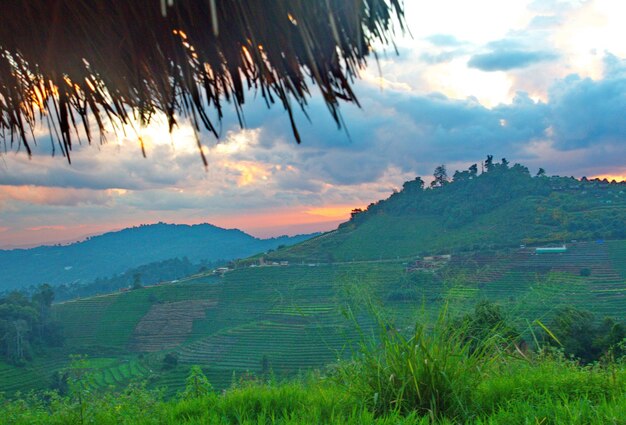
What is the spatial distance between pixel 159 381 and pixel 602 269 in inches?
1088

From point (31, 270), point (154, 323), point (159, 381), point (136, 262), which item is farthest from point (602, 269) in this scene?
point (31, 270)

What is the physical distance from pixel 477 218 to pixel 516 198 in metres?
5.60

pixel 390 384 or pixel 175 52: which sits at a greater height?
pixel 175 52

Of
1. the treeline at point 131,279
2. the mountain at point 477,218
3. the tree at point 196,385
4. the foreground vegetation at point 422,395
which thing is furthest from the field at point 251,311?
the foreground vegetation at point 422,395

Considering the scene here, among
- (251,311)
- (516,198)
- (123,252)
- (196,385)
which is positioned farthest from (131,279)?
(196,385)

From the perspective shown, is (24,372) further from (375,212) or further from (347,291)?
(375,212)

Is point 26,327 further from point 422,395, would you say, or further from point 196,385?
point 422,395

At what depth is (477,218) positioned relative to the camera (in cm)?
5462

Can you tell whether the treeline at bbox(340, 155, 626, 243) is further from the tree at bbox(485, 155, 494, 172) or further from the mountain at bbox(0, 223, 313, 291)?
the mountain at bbox(0, 223, 313, 291)

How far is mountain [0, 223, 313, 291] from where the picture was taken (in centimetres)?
10500

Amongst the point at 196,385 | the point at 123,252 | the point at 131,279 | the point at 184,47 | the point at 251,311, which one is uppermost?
the point at 184,47

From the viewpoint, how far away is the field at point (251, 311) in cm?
2816

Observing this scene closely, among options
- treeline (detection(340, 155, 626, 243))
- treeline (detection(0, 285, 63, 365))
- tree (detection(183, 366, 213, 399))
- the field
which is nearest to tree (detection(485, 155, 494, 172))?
treeline (detection(340, 155, 626, 243))

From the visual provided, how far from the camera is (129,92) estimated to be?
79.0 inches
